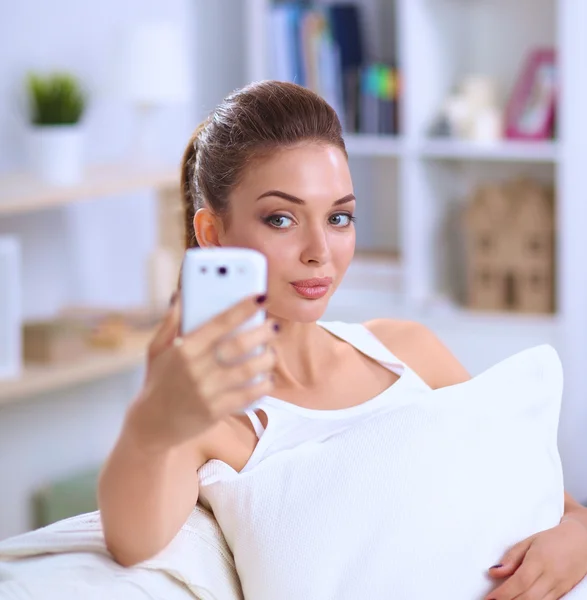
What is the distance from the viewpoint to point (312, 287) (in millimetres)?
1295

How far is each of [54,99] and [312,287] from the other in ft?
5.31

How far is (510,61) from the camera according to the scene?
3.48 m

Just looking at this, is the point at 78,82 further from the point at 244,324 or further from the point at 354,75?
the point at 244,324

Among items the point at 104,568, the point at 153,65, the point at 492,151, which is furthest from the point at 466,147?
the point at 104,568

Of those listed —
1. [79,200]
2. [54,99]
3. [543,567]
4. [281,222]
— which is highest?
[54,99]

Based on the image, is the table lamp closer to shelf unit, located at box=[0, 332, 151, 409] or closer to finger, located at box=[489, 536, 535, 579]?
shelf unit, located at box=[0, 332, 151, 409]

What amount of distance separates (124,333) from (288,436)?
63.4 inches

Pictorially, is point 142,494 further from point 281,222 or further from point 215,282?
point 281,222

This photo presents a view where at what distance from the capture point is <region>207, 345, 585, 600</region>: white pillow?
3.95 ft

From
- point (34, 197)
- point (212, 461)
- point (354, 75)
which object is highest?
point (354, 75)

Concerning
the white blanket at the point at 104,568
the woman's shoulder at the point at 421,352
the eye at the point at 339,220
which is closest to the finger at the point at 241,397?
the white blanket at the point at 104,568

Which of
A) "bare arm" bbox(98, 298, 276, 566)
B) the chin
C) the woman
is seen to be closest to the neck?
the woman

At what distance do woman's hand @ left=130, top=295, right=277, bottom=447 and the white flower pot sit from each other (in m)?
1.80

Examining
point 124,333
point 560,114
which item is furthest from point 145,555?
point 560,114
